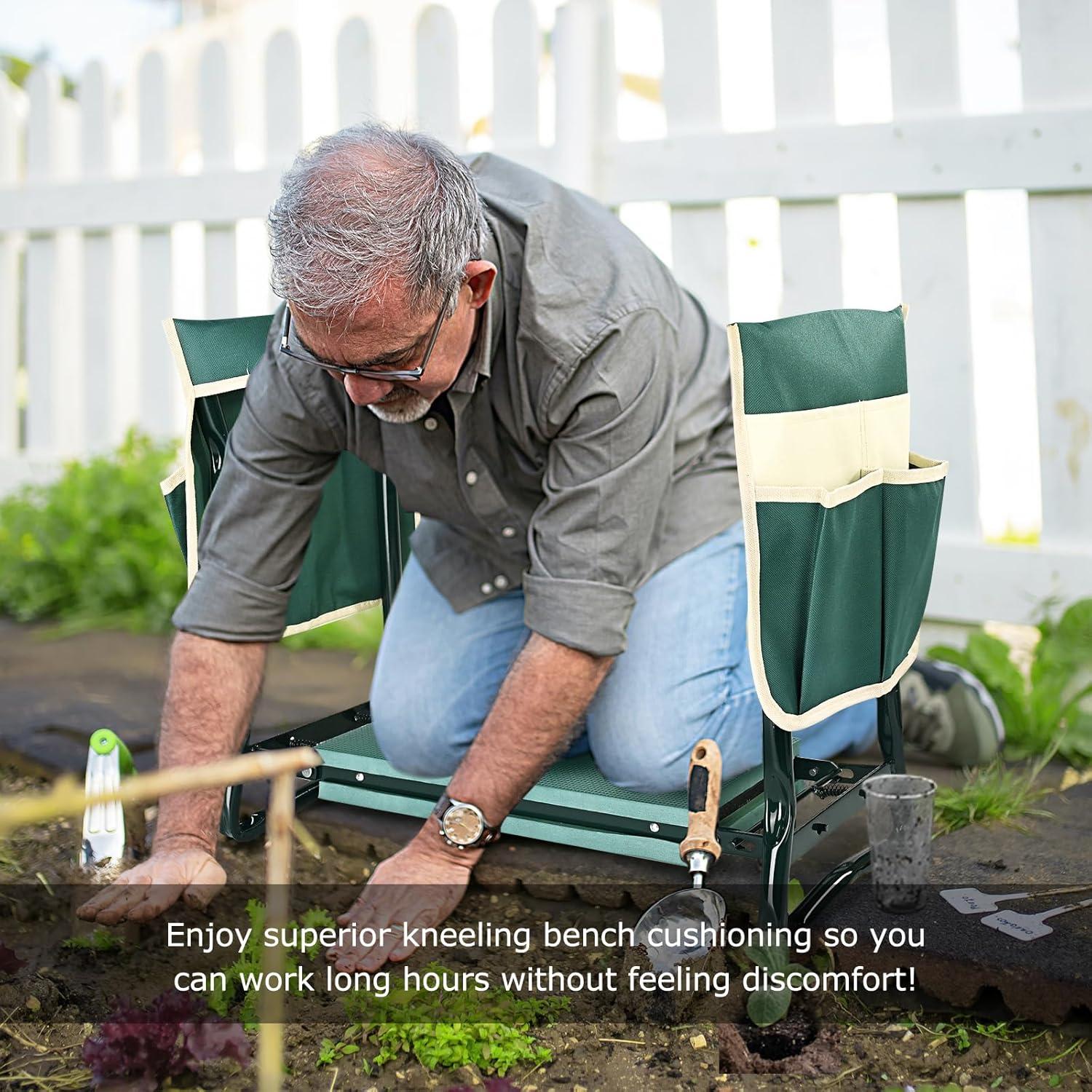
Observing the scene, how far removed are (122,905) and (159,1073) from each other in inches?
17.1

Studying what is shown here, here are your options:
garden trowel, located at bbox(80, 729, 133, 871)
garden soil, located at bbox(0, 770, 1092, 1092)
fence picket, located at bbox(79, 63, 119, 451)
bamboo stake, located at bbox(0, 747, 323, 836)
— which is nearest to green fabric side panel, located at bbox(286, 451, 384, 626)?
garden trowel, located at bbox(80, 729, 133, 871)

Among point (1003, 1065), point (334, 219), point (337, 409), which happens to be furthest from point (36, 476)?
point (1003, 1065)

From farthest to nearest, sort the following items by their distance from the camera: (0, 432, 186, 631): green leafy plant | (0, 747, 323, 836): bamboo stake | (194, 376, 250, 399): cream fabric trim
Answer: (0, 432, 186, 631): green leafy plant
(194, 376, 250, 399): cream fabric trim
(0, 747, 323, 836): bamboo stake

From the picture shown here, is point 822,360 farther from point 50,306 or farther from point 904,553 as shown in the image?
point 50,306

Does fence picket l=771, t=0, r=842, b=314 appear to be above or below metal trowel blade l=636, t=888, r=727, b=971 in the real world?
above

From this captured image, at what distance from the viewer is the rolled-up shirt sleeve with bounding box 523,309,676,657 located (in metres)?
2.05

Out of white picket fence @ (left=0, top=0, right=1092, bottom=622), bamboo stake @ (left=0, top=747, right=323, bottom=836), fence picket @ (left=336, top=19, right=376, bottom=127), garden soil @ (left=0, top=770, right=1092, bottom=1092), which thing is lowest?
garden soil @ (left=0, top=770, right=1092, bottom=1092)

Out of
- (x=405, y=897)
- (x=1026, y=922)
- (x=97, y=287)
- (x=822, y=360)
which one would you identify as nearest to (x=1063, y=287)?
(x=822, y=360)

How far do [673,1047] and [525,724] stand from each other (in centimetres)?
53

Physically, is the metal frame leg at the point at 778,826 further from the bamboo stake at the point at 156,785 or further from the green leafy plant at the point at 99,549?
the green leafy plant at the point at 99,549

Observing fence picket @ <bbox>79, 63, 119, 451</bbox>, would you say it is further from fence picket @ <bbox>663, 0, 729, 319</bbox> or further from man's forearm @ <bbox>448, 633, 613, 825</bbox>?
man's forearm @ <bbox>448, 633, 613, 825</bbox>

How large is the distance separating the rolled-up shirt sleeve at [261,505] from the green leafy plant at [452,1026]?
70 centimetres

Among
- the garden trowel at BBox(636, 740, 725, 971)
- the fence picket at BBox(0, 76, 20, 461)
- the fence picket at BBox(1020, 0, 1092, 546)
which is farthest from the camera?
the fence picket at BBox(0, 76, 20, 461)

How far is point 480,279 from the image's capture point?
6.53ft
